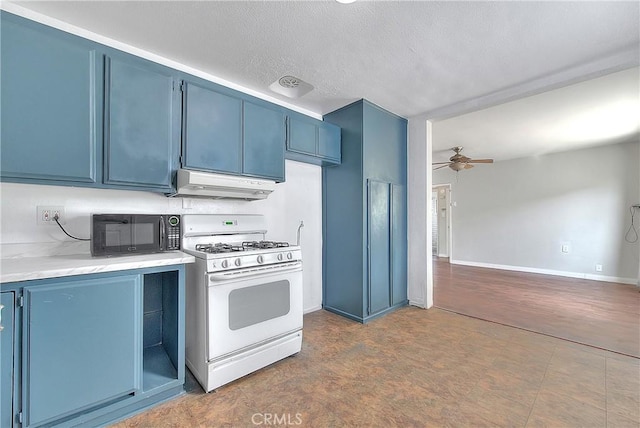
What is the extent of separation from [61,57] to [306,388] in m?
2.63

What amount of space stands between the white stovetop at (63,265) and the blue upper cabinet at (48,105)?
19.4 inches

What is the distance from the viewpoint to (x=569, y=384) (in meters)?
1.87

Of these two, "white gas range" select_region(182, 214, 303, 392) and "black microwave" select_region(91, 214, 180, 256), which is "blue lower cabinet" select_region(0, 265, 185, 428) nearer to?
"white gas range" select_region(182, 214, 303, 392)

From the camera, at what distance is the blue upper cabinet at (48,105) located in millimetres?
1488

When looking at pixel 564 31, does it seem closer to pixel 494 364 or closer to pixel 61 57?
pixel 494 364

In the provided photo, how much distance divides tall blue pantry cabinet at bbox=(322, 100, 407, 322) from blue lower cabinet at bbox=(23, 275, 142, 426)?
→ 2074mm

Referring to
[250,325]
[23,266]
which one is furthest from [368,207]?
[23,266]

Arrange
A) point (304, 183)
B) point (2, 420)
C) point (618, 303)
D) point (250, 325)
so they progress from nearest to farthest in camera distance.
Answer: point (2, 420)
point (250, 325)
point (304, 183)
point (618, 303)

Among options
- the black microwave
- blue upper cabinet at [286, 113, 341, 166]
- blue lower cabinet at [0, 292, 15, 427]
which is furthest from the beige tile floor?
blue upper cabinet at [286, 113, 341, 166]

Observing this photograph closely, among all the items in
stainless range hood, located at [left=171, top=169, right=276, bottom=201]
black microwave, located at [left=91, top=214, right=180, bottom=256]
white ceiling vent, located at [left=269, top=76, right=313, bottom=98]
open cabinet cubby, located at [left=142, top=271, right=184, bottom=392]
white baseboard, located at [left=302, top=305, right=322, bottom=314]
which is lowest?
white baseboard, located at [left=302, top=305, right=322, bottom=314]

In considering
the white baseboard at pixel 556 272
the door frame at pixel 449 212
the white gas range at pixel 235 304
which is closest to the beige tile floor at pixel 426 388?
the white gas range at pixel 235 304

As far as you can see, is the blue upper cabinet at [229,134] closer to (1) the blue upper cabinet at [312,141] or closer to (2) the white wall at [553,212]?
(1) the blue upper cabinet at [312,141]

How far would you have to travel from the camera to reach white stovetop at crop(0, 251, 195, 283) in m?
1.27

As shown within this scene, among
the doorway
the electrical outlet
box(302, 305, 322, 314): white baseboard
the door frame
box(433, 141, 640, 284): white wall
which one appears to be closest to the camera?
the electrical outlet
